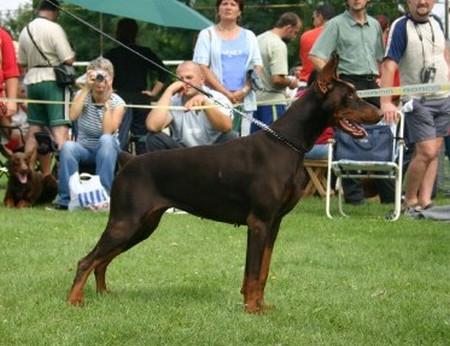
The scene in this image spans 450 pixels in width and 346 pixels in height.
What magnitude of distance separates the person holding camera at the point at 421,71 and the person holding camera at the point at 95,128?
2715 millimetres

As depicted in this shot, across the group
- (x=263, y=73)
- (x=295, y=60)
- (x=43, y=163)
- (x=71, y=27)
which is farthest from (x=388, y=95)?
Result: (x=71, y=27)

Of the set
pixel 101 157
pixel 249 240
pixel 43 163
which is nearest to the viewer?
pixel 249 240

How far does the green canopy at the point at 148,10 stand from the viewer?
12.7m

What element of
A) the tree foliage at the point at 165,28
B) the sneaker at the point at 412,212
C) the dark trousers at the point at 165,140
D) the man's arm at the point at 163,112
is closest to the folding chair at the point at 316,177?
the sneaker at the point at 412,212

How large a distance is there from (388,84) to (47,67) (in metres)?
3.72

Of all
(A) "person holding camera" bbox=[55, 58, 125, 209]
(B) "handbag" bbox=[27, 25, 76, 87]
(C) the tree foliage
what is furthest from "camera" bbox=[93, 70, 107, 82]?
(C) the tree foliage

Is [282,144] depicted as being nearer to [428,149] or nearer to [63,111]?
[428,149]

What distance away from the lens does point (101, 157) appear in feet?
34.2

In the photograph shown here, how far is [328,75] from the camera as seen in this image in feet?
18.6

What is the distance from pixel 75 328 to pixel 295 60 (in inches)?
1391

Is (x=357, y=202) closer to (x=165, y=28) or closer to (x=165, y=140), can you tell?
(x=165, y=140)

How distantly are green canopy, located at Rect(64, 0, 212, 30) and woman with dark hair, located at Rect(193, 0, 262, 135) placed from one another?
7.49ft

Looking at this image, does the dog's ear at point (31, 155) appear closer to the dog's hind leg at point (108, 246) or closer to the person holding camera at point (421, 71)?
the person holding camera at point (421, 71)

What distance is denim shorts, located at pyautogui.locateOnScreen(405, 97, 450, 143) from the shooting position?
9.78 m
